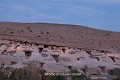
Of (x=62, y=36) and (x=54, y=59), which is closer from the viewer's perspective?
(x=54, y=59)

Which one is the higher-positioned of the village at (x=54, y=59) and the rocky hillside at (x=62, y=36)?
the rocky hillside at (x=62, y=36)

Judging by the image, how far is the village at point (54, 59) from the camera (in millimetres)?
28944

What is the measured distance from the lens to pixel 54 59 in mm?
30484

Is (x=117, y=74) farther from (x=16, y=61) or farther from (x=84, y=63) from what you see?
(x=16, y=61)

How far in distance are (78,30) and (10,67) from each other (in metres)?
13.3

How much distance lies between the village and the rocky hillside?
1.95 feet

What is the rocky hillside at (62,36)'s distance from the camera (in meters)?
32.1

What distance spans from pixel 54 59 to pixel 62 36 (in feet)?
16.0

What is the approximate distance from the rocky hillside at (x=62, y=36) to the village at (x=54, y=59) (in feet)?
1.95

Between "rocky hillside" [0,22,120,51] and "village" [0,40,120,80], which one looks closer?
"village" [0,40,120,80]

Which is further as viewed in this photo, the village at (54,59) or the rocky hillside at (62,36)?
the rocky hillside at (62,36)

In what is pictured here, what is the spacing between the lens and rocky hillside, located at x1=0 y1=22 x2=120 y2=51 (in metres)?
32.1

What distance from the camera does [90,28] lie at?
143ft

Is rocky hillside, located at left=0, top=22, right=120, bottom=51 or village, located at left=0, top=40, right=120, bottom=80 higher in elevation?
rocky hillside, located at left=0, top=22, right=120, bottom=51
